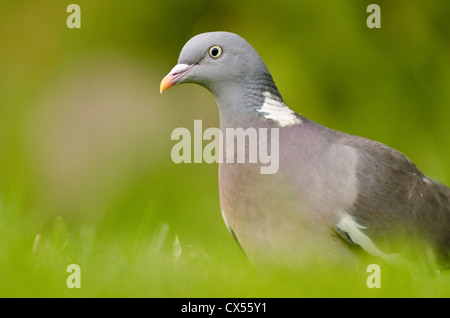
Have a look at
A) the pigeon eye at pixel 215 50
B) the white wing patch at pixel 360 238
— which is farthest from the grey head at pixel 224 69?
the white wing patch at pixel 360 238

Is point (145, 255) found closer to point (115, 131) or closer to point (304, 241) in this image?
point (304, 241)

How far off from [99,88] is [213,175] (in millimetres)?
1321

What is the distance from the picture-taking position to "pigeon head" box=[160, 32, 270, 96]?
131 inches

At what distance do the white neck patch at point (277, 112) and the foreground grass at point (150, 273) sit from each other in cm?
62

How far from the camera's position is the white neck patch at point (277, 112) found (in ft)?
10.7

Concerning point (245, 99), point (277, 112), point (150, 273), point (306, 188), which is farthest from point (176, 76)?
point (150, 273)

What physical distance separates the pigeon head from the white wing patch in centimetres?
76

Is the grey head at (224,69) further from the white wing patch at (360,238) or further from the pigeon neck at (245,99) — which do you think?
the white wing patch at (360,238)

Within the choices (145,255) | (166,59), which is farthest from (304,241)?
(166,59)

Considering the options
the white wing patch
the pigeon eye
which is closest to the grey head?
the pigeon eye

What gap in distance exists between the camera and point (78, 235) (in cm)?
345

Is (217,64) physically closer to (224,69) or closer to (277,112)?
(224,69)

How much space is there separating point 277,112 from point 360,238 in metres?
0.65

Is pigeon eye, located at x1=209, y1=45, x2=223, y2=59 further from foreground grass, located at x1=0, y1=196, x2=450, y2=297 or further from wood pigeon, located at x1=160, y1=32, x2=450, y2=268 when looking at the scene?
foreground grass, located at x1=0, y1=196, x2=450, y2=297
